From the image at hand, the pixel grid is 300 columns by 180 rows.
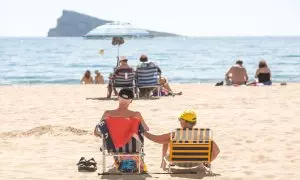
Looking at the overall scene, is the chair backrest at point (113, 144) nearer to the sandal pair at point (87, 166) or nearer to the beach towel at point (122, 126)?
the beach towel at point (122, 126)

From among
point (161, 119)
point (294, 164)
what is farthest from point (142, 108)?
point (294, 164)

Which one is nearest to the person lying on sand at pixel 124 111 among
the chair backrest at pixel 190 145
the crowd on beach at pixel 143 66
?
the chair backrest at pixel 190 145

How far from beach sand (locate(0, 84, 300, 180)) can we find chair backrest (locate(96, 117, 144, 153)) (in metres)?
0.29

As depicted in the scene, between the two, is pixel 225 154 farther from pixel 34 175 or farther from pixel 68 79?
pixel 68 79

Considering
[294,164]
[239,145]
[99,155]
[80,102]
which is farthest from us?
[80,102]

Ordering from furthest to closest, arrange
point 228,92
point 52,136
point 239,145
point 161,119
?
1. point 228,92
2. point 161,119
3. point 52,136
4. point 239,145

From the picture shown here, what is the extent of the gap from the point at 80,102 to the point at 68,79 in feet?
86.5

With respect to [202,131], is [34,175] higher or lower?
lower

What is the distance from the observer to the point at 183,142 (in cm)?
704

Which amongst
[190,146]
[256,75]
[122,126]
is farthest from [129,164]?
[256,75]

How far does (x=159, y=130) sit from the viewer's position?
1068cm

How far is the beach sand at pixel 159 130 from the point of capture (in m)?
7.63

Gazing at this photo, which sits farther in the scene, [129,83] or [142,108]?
[129,83]

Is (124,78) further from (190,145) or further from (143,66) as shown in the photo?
(190,145)
